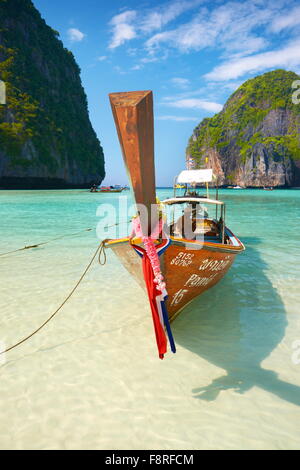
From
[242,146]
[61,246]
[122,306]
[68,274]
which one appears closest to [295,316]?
[122,306]

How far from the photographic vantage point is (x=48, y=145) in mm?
73062

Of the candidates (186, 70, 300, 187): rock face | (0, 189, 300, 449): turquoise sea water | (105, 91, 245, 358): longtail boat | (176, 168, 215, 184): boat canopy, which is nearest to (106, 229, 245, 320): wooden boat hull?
(105, 91, 245, 358): longtail boat

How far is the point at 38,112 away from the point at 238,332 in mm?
80476

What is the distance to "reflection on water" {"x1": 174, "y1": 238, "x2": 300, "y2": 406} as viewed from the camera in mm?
3559

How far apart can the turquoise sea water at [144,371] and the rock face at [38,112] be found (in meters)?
66.4

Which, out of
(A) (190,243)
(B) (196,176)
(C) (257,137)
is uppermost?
(C) (257,137)

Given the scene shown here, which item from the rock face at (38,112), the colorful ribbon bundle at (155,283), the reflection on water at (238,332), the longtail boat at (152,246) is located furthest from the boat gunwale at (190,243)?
the rock face at (38,112)

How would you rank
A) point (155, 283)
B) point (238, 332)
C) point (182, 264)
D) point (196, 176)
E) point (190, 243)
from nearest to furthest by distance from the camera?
point (155, 283), point (190, 243), point (182, 264), point (238, 332), point (196, 176)

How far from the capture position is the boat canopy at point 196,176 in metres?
10.1

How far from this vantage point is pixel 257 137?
131 m

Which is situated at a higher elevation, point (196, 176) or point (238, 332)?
point (196, 176)

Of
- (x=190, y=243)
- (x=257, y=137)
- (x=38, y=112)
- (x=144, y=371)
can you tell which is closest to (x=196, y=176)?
(x=190, y=243)

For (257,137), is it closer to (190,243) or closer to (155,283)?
(190,243)
